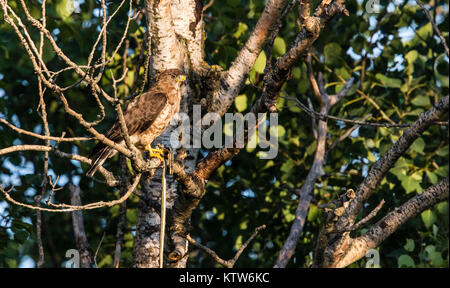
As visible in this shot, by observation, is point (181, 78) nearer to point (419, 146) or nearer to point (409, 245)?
point (419, 146)

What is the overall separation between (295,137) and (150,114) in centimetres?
199

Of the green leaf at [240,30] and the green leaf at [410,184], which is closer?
the green leaf at [410,184]

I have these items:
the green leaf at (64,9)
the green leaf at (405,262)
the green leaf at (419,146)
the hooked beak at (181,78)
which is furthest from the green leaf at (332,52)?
the green leaf at (64,9)

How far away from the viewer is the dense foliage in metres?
5.05

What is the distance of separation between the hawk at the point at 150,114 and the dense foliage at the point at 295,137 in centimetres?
65

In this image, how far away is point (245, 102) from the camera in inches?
199

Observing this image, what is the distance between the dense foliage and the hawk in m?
0.65

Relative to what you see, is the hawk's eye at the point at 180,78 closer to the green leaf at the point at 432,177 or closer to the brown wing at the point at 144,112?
the brown wing at the point at 144,112

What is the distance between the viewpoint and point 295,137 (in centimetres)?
587

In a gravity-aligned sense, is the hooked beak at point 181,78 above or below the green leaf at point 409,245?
above

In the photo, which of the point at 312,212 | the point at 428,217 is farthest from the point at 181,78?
the point at 428,217

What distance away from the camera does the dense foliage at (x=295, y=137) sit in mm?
5047

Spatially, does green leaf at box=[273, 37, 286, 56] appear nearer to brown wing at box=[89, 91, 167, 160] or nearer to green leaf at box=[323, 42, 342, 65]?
green leaf at box=[323, 42, 342, 65]
